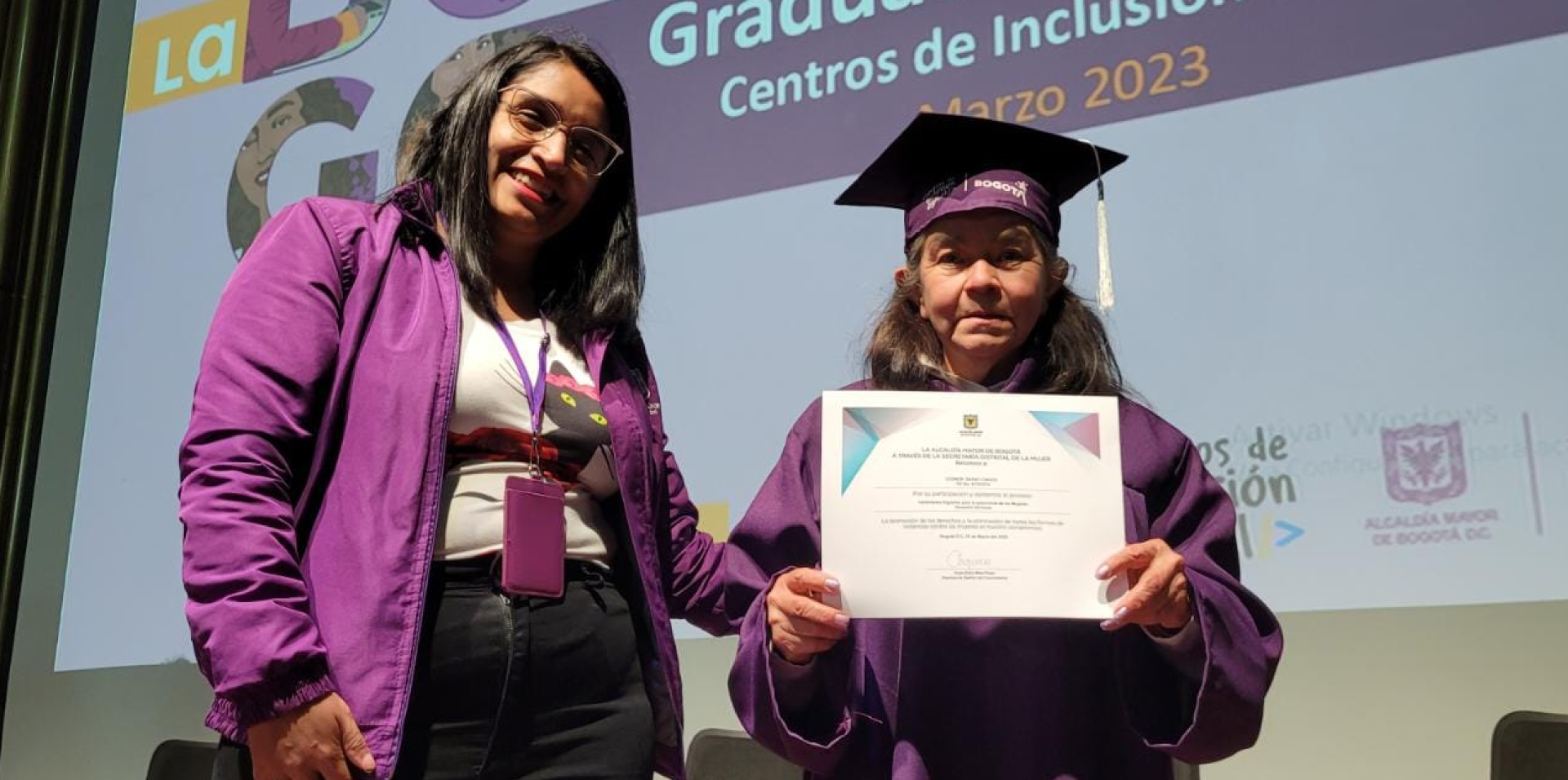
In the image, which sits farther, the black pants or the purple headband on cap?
the purple headband on cap

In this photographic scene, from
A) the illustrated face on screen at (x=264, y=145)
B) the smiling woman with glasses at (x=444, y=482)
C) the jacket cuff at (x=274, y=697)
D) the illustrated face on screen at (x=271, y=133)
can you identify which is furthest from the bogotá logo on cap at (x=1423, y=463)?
the illustrated face on screen at (x=264, y=145)

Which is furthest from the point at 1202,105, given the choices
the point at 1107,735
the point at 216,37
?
the point at 216,37

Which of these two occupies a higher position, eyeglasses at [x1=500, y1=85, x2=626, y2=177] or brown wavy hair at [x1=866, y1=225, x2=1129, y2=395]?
eyeglasses at [x1=500, y1=85, x2=626, y2=177]

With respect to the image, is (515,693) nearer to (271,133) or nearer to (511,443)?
(511,443)

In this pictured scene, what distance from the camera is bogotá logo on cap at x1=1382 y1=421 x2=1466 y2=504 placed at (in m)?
2.49

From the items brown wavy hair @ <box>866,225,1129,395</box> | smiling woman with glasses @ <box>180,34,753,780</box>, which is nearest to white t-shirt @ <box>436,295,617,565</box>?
smiling woman with glasses @ <box>180,34,753,780</box>

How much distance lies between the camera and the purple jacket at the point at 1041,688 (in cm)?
151

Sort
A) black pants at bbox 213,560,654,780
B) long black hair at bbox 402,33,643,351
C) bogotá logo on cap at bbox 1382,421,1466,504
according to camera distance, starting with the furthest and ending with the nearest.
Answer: bogotá logo on cap at bbox 1382,421,1466,504 < long black hair at bbox 402,33,643,351 < black pants at bbox 213,560,654,780

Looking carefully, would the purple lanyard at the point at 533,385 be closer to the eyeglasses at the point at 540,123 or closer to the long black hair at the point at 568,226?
the long black hair at the point at 568,226

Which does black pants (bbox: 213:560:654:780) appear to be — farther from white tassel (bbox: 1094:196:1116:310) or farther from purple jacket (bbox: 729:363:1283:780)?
white tassel (bbox: 1094:196:1116:310)

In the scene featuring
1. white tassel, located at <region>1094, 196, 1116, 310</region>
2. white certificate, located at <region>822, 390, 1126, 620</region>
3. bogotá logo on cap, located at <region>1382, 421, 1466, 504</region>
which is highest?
white tassel, located at <region>1094, 196, 1116, 310</region>

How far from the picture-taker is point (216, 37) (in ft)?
13.4

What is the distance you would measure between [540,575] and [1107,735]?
681 millimetres

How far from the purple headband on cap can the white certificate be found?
0.30 m
